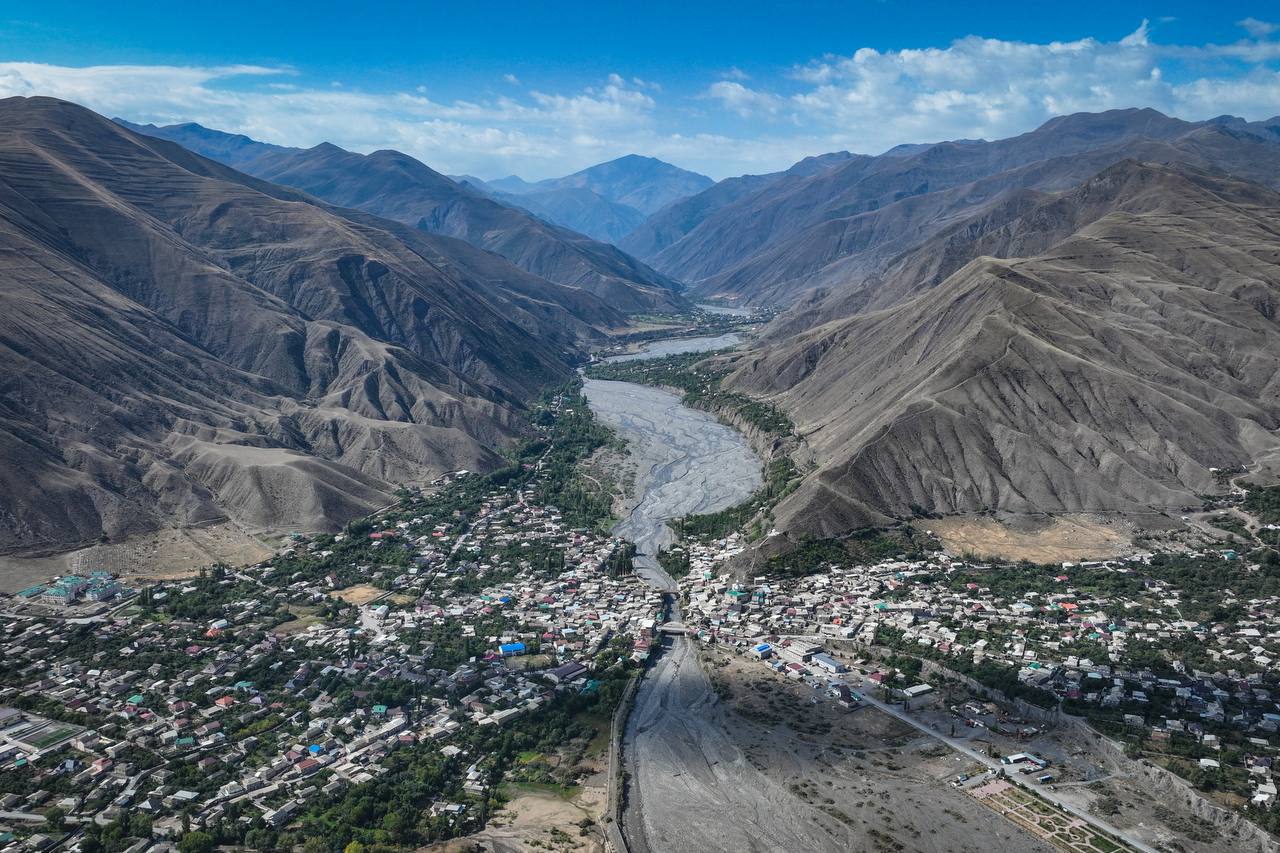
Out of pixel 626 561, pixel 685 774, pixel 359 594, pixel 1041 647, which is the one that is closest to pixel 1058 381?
pixel 1041 647

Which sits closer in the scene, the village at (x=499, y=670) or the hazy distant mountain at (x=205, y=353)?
the village at (x=499, y=670)

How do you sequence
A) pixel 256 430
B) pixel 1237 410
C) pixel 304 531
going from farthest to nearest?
pixel 256 430, pixel 1237 410, pixel 304 531

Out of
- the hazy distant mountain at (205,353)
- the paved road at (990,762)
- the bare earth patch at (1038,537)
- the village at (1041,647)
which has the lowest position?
the paved road at (990,762)

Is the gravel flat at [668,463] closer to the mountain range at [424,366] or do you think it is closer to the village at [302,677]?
the village at [302,677]

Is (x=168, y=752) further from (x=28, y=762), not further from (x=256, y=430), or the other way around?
(x=256, y=430)

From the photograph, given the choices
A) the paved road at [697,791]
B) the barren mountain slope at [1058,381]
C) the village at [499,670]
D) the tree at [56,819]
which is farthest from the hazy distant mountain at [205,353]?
the paved road at [697,791]

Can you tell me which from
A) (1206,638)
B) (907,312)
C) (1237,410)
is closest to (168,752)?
(1206,638)
